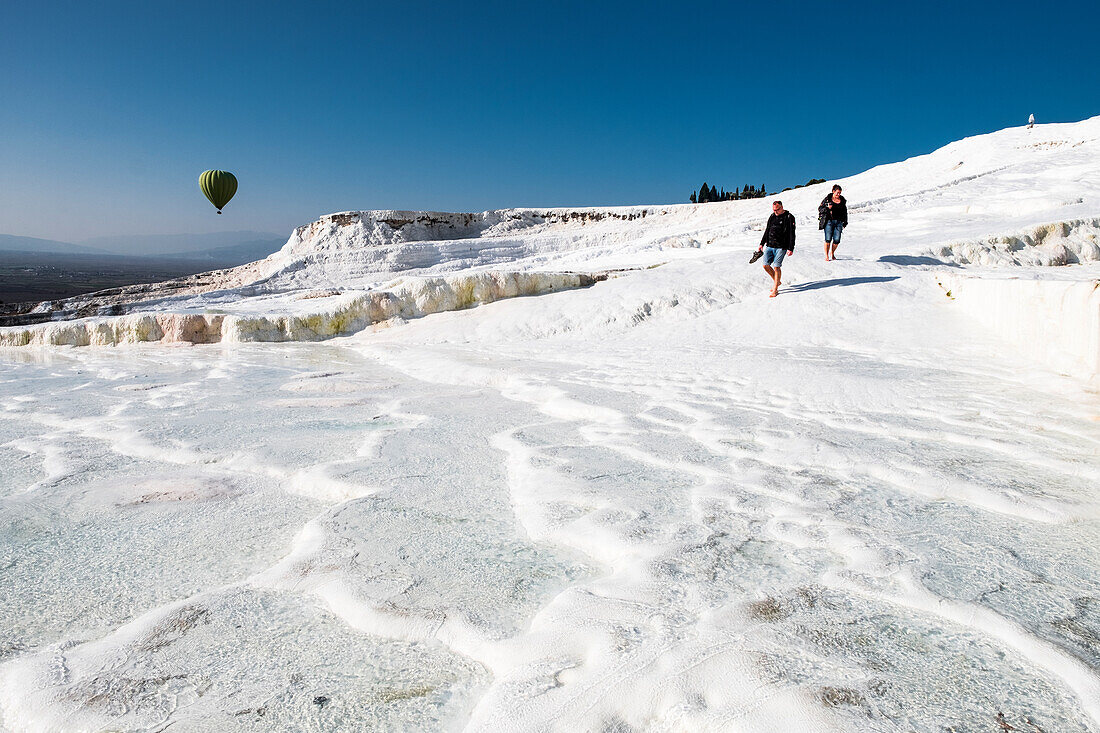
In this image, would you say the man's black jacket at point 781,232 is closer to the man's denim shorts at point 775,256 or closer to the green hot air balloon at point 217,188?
the man's denim shorts at point 775,256

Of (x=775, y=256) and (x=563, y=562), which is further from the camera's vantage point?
(x=775, y=256)

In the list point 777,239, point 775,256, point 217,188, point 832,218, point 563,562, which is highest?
point 217,188

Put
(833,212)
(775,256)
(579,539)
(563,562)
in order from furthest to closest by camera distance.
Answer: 1. (833,212)
2. (775,256)
3. (579,539)
4. (563,562)

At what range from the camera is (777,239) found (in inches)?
245

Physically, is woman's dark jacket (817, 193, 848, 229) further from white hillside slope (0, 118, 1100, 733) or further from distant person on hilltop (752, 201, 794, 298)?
white hillside slope (0, 118, 1100, 733)

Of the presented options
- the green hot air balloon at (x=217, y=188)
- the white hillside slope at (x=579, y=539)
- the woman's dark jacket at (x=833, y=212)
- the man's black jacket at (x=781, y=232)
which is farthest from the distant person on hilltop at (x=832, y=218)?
the green hot air balloon at (x=217, y=188)

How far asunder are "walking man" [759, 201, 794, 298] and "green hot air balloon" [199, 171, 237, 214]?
2013 centimetres

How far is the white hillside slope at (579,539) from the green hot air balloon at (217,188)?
18.4 meters

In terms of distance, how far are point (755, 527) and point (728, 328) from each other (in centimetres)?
432

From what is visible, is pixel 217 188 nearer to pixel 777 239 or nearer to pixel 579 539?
pixel 777 239

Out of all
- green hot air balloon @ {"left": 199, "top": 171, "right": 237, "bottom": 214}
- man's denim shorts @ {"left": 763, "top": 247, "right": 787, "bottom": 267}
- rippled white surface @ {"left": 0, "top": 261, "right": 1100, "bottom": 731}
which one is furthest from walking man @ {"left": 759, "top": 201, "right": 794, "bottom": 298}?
green hot air balloon @ {"left": 199, "top": 171, "right": 237, "bottom": 214}

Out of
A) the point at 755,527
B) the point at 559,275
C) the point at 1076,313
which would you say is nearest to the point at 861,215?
the point at 559,275

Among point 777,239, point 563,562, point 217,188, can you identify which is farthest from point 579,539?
point 217,188

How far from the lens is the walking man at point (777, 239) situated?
6184 millimetres
